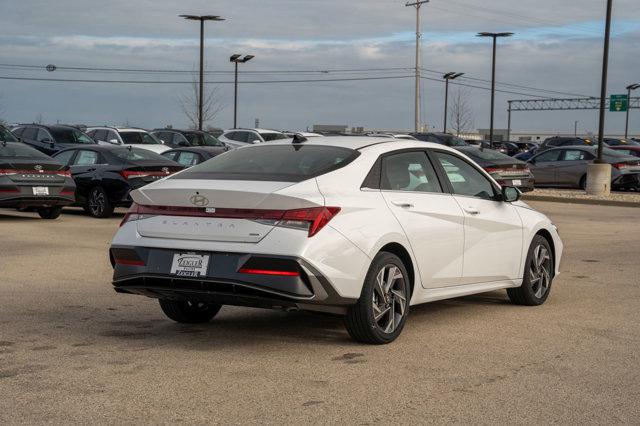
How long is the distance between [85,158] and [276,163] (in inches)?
559

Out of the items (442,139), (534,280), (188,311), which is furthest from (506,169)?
(188,311)

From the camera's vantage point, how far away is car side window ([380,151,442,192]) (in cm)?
814

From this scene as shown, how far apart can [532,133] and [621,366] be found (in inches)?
6592

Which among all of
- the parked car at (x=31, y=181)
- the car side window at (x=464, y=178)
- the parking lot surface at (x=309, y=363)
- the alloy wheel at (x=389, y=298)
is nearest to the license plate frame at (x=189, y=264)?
the parking lot surface at (x=309, y=363)

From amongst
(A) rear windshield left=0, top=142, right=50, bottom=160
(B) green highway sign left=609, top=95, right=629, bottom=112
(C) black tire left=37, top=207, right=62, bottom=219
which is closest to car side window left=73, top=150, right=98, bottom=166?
(A) rear windshield left=0, top=142, right=50, bottom=160

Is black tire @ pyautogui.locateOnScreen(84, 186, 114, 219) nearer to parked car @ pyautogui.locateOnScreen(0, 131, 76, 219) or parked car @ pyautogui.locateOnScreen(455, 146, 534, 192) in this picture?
parked car @ pyautogui.locateOnScreen(0, 131, 76, 219)

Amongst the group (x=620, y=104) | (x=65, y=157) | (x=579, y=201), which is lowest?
Result: (x=579, y=201)

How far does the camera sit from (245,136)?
3912 centimetres

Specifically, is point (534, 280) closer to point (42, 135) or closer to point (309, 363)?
point (309, 363)

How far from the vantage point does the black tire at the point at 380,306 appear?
7422mm

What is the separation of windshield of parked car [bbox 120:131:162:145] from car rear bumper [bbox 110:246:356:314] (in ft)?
88.7

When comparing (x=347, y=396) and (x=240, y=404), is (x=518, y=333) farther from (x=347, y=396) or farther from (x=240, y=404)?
(x=240, y=404)

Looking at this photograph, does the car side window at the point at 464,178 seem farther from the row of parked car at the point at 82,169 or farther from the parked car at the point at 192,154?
the parked car at the point at 192,154

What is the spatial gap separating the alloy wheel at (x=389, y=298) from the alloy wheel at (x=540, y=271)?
231 centimetres
